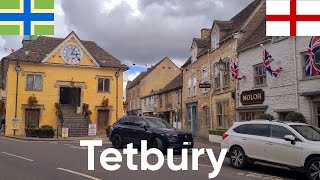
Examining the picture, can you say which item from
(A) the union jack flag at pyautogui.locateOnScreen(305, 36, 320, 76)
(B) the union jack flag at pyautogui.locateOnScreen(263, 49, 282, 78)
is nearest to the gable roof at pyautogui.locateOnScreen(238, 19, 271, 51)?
(B) the union jack flag at pyautogui.locateOnScreen(263, 49, 282, 78)

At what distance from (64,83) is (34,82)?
2.75 metres

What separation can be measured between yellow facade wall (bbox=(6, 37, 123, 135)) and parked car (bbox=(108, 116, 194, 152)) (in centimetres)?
1711

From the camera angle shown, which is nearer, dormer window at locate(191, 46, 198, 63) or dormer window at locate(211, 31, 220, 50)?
dormer window at locate(211, 31, 220, 50)

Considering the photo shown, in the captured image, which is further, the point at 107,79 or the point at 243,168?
the point at 107,79

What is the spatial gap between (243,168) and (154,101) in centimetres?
3776

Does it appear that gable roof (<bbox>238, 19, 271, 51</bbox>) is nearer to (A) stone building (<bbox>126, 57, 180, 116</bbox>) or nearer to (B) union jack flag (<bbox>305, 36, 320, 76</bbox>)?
(B) union jack flag (<bbox>305, 36, 320, 76</bbox>)

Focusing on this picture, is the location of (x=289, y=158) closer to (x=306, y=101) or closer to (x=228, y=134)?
(x=228, y=134)

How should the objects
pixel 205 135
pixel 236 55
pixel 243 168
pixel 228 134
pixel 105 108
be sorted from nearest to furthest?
pixel 243 168 < pixel 228 134 < pixel 236 55 < pixel 205 135 < pixel 105 108

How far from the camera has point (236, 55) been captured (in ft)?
84.0

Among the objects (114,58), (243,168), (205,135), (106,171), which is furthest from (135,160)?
(114,58)

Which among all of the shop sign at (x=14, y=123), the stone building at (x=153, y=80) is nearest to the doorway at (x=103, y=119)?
the shop sign at (x=14, y=123)

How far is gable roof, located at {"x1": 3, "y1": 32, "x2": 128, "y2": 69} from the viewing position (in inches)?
1353

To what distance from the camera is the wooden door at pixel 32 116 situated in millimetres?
34188

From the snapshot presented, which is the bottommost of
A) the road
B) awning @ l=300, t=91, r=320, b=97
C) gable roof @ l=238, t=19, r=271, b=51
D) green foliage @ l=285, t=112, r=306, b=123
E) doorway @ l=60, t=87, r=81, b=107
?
the road
